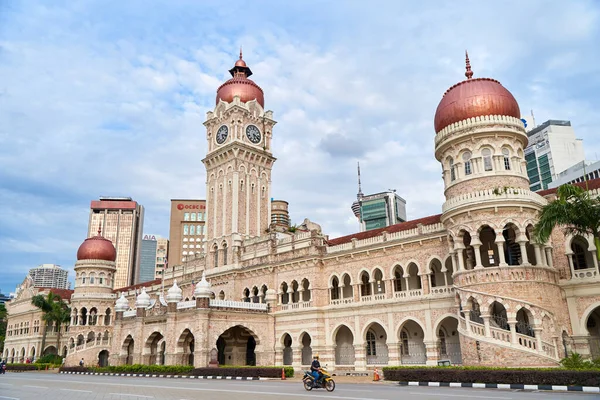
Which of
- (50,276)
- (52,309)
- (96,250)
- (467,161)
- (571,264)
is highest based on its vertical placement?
(50,276)

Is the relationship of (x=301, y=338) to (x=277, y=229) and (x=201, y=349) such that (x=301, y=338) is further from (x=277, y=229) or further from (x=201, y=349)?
(x=277, y=229)

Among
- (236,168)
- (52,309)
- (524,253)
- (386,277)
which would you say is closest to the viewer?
(524,253)

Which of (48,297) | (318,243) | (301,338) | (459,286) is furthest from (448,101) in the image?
(48,297)

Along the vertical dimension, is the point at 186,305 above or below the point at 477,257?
below

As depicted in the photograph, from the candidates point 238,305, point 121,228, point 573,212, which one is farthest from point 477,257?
point 121,228

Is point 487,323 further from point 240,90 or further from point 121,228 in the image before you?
point 121,228

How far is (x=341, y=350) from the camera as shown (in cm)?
3244

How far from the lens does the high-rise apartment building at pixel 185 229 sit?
386ft

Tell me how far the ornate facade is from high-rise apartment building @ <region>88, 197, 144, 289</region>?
94.8 m

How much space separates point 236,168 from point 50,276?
17042 centimetres

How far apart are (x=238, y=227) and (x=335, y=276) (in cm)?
1084

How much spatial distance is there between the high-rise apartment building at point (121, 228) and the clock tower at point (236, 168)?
10177 cm

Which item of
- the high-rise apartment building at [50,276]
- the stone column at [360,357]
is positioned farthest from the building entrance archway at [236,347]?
the high-rise apartment building at [50,276]

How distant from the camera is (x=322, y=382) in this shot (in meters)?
16.9
